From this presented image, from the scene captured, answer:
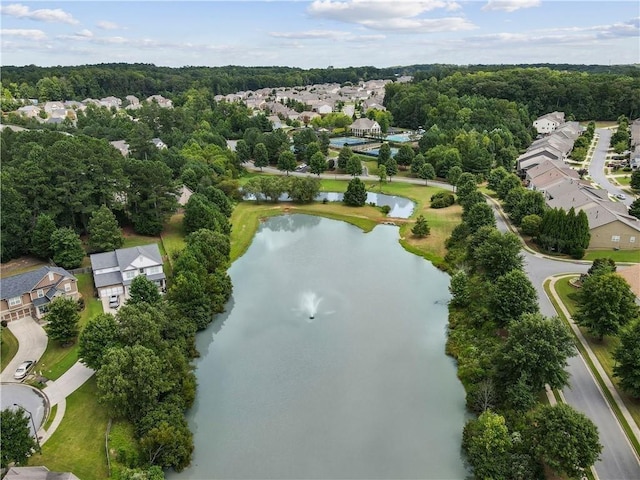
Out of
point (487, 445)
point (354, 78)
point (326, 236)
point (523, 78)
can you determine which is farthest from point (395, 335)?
point (354, 78)

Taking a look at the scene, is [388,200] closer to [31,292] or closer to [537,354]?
[537,354]

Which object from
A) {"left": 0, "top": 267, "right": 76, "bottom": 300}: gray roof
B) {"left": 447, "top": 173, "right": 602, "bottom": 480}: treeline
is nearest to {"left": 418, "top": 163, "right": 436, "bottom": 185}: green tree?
{"left": 447, "top": 173, "right": 602, "bottom": 480}: treeline

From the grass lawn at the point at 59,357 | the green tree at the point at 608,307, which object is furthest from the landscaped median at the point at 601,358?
the grass lawn at the point at 59,357

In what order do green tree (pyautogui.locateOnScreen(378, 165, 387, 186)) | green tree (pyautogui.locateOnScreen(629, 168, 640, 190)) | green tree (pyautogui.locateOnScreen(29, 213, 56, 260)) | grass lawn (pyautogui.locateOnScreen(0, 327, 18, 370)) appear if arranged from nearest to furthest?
1. grass lawn (pyautogui.locateOnScreen(0, 327, 18, 370))
2. green tree (pyautogui.locateOnScreen(29, 213, 56, 260))
3. green tree (pyautogui.locateOnScreen(629, 168, 640, 190))
4. green tree (pyautogui.locateOnScreen(378, 165, 387, 186))

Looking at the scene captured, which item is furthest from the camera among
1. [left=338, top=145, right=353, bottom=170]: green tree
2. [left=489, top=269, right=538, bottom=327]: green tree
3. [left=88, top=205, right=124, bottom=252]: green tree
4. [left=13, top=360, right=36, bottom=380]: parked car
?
[left=338, top=145, right=353, bottom=170]: green tree

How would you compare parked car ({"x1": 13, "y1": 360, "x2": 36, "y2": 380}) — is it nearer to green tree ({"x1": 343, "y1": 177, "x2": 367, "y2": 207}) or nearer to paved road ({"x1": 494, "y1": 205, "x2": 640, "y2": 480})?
paved road ({"x1": 494, "y1": 205, "x2": 640, "y2": 480})

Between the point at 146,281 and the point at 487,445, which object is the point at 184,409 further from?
the point at 487,445
